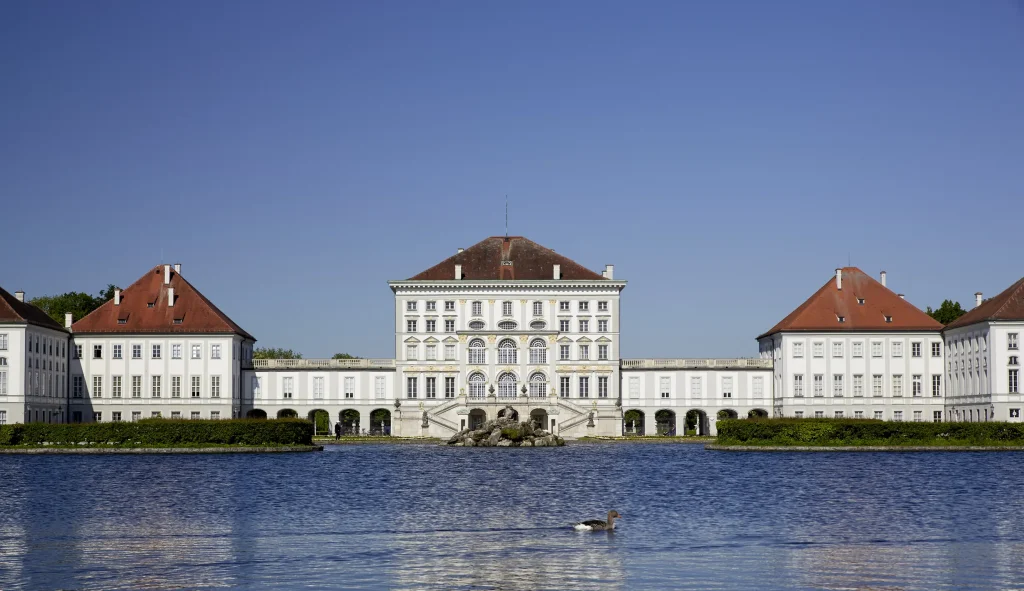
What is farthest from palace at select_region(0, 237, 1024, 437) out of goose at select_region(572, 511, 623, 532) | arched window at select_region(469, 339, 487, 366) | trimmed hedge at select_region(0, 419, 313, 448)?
goose at select_region(572, 511, 623, 532)

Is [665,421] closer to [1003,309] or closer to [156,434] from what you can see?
[1003,309]

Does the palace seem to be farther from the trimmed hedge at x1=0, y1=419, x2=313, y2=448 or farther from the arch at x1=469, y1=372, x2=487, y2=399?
the trimmed hedge at x1=0, y1=419, x2=313, y2=448

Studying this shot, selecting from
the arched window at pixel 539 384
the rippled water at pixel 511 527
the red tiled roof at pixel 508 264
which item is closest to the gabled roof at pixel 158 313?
the red tiled roof at pixel 508 264

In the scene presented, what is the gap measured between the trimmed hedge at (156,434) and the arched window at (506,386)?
2862 centimetres

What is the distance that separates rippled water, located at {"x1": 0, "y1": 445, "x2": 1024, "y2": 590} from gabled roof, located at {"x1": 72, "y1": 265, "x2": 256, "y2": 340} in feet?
156

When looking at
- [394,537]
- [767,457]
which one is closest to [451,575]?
[394,537]

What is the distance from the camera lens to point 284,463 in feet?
225

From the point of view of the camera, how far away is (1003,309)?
99.8 meters

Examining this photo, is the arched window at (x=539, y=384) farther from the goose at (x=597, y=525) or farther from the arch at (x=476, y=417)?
the goose at (x=597, y=525)

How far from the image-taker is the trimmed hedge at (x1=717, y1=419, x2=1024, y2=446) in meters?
83.6

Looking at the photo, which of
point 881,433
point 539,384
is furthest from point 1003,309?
point 539,384

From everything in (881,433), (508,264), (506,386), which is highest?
(508,264)

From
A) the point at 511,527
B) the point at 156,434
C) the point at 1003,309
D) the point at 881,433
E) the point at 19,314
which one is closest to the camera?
the point at 511,527

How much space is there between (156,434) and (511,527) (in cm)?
5230
